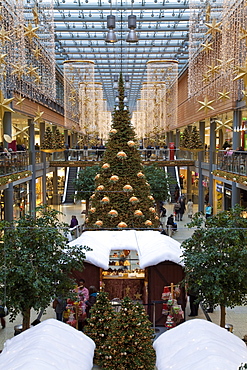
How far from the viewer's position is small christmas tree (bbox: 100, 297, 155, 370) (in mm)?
8297

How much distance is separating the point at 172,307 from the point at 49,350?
16.5 feet

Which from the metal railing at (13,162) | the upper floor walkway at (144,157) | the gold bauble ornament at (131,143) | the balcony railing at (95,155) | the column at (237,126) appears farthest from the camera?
the balcony railing at (95,155)

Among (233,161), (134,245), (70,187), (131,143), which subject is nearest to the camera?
(134,245)

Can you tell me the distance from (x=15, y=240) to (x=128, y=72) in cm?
3578

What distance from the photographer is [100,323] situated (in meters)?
9.30

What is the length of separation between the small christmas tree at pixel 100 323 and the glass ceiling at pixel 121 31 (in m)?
8.72

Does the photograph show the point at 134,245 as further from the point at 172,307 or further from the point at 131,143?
the point at 131,143

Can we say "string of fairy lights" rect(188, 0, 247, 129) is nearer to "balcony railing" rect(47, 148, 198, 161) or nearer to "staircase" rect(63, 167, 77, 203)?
"balcony railing" rect(47, 148, 198, 161)

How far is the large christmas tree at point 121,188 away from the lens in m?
15.2

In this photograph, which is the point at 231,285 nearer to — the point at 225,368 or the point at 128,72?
the point at 225,368

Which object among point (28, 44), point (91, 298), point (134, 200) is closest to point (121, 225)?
point (134, 200)

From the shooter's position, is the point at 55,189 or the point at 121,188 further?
the point at 55,189

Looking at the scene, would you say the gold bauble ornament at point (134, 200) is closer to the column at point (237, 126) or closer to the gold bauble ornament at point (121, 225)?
the gold bauble ornament at point (121, 225)

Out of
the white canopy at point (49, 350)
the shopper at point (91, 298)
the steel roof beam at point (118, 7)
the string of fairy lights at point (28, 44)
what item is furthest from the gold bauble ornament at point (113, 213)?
the steel roof beam at point (118, 7)
